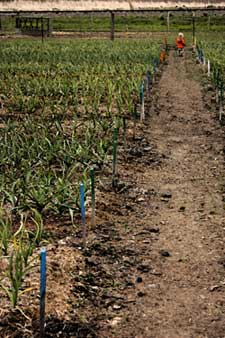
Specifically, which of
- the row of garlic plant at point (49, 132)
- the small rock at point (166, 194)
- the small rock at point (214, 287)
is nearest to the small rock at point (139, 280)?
the small rock at point (214, 287)

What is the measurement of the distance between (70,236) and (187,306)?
1337mm

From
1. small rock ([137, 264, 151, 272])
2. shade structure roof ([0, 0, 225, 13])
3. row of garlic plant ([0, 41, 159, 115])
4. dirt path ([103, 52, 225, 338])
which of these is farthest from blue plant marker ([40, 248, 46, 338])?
shade structure roof ([0, 0, 225, 13])

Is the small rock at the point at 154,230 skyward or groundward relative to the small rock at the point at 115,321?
skyward

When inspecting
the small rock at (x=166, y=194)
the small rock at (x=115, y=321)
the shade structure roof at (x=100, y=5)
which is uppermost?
the shade structure roof at (x=100, y=5)

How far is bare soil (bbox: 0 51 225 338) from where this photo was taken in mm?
4062

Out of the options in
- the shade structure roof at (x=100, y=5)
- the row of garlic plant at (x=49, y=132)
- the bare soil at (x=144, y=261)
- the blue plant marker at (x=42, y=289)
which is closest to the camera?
the blue plant marker at (x=42, y=289)

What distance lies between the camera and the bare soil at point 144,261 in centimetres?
406

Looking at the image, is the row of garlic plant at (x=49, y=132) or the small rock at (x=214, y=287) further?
the row of garlic plant at (x=49, y=132)

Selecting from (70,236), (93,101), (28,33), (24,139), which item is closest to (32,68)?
(93,101)

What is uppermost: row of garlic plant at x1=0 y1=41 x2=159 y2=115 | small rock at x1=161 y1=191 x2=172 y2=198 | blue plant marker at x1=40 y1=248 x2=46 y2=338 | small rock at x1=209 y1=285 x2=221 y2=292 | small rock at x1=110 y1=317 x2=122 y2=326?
row of garlic plant at x1=0 y1=41 x2=159 y2=115

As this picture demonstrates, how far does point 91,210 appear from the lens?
5.90 meters

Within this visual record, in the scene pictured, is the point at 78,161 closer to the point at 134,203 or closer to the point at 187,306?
the point at 134,203

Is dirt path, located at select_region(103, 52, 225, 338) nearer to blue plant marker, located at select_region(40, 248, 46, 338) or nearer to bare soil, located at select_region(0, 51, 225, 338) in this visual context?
bare soil, located at select_region(0, 51, 225, 338)

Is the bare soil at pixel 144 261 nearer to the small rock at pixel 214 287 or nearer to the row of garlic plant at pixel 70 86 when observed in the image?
the small rock at pixel 214 287
